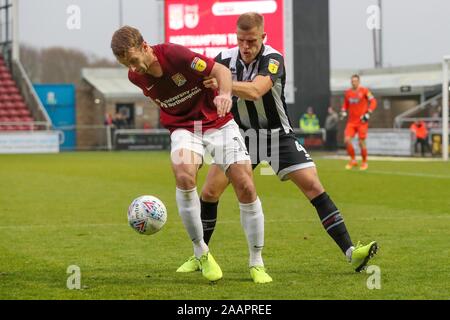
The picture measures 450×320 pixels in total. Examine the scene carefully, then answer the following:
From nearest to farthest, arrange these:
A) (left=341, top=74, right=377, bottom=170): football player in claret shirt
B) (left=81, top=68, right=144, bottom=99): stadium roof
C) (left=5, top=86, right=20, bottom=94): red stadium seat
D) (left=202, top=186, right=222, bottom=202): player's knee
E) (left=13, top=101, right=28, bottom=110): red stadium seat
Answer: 1. (left=202, top=186, right=222, bottom=202): player's knee
2. (left=341, top=74, right=377, bottom=170): football player in claret shirt
3. (left=13, top=101, right=28, bottom=110): red stadium seat
4. (left=5, top=86, right=20, bottom=94): red stadium seat
5. (left=81, top=68, right=144, bottom=99): stadium roof

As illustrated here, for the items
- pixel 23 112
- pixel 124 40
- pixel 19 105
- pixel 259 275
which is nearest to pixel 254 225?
pixel 259 275

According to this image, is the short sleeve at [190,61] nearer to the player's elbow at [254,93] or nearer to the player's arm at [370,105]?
the player's elbow at [254,93]

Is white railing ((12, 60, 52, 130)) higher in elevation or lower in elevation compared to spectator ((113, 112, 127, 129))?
higher

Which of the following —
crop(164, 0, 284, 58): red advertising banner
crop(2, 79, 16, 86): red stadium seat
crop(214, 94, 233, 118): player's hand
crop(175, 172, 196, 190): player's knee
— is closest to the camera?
Answer: crop(214, 94, 233, 118): player's hand

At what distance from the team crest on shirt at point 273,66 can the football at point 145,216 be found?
144 cm

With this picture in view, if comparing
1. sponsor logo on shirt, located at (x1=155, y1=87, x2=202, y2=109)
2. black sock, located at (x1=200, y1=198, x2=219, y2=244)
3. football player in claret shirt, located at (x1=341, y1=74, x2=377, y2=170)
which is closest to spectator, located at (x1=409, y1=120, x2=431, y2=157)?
football player in claret shirt, located at (x1=341, y1=74, x2=377, y2=170)

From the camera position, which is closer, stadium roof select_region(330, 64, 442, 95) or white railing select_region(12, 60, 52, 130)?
white railing select_region(12, 60, 52, 130)

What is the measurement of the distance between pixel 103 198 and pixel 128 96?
1390 inches

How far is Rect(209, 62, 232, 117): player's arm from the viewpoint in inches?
268

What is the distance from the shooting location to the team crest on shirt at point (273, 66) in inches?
302

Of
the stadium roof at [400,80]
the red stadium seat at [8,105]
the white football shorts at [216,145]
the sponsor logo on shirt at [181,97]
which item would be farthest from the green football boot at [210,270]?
the stadium roof at [400,80]

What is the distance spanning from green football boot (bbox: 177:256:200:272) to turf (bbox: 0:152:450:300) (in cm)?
14

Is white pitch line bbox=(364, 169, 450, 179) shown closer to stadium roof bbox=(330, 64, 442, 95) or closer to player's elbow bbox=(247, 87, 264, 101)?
player's elbow bbox=(247, 87, 264, 101)
